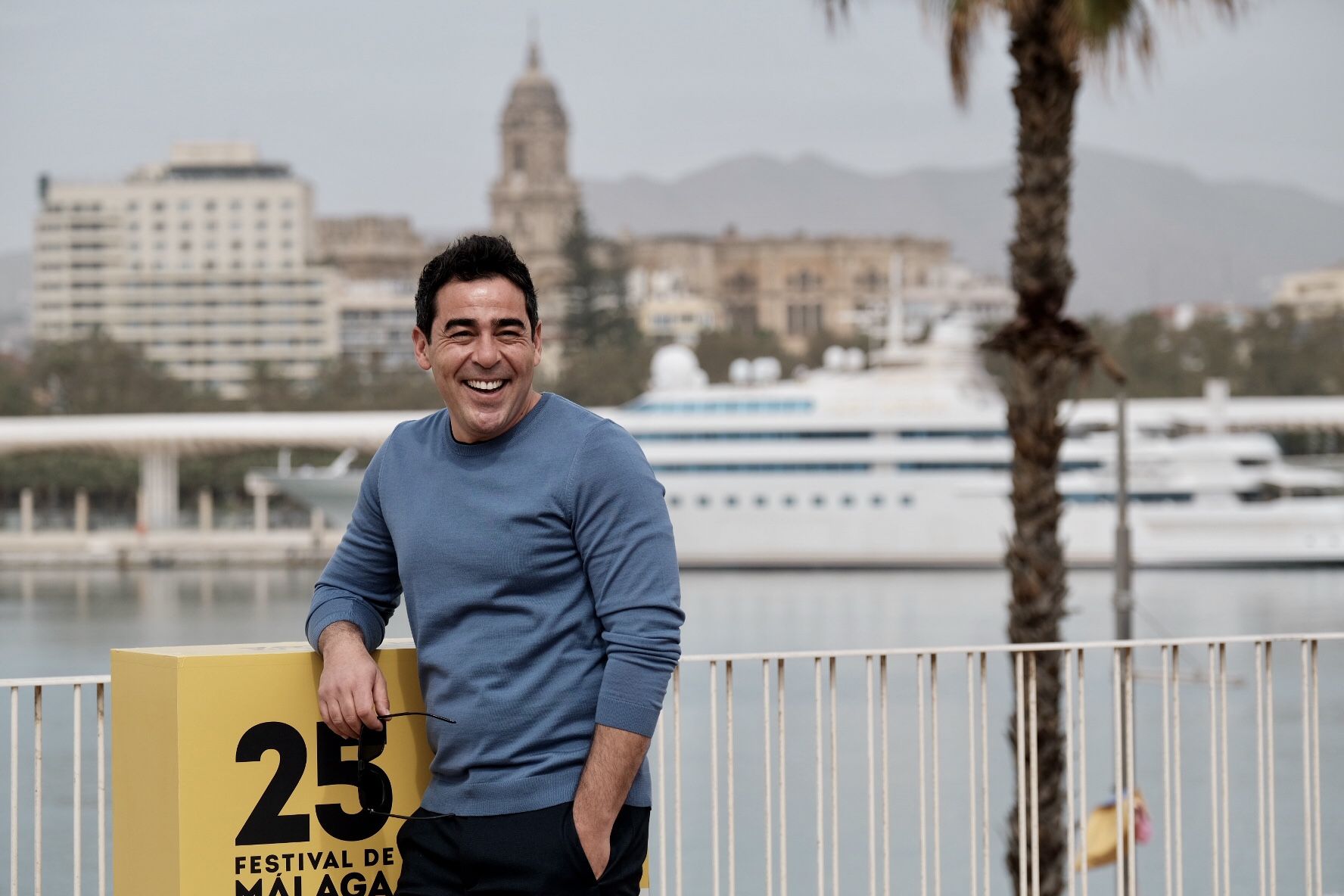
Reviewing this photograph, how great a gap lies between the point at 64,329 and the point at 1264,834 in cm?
11031

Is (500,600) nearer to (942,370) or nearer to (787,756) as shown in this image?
(787,756)

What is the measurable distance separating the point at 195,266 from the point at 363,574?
367 feet

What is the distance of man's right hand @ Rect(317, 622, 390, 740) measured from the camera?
2342 millimetres

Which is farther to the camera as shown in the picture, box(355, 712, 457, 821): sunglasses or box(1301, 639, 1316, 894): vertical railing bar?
box(1301, 639, 1316, 894): vertical railing bar

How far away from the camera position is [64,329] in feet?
352

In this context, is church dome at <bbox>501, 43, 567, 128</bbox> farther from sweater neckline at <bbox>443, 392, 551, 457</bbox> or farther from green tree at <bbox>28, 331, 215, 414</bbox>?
sweater neckline at <bbox>443, 392, 551, 457</bbox>

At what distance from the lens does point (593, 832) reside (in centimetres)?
221

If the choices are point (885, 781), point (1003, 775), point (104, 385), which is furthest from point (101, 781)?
point (104, 385)

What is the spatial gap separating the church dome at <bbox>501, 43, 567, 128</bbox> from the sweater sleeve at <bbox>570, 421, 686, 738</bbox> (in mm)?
129759

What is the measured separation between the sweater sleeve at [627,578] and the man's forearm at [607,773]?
14 millimetres

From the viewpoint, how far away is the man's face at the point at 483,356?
7.48ft

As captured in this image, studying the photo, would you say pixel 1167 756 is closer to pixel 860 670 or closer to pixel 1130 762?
pixel 1130 762

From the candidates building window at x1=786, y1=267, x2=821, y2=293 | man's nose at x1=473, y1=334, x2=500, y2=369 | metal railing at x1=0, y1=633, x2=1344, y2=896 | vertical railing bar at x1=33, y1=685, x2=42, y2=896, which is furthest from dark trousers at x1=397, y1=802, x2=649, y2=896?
building window at x1=786, y1=267, x2=821, y2=293

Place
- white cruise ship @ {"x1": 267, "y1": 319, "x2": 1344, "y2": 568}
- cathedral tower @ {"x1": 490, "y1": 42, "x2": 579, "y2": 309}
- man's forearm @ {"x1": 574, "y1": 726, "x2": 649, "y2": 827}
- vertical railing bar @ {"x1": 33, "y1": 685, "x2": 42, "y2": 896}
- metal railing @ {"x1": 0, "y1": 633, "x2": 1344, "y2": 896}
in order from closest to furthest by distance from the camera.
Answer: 1. man's forearm @ {"x1": 574, "y1": 726, "x2": 649, "y2": 827}
2. vertical railing bar @ {"x1": 33, "y1": 685, "x2": 42, "y2": 896}
3. metal railing @ {"x1": 0, "y1": 633, "x2": 1344, "y2": 896}
4. white cruise ship @ {"x1": 267, "y1": 319, "x2": 1344, "y2": 568}
5. cathedral tower @ {"x1": 490, "y1": 42, "x2": 579, "y2": 309}
